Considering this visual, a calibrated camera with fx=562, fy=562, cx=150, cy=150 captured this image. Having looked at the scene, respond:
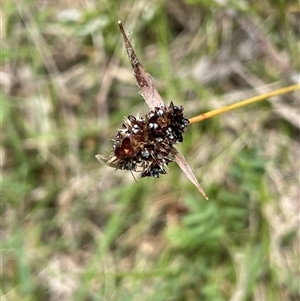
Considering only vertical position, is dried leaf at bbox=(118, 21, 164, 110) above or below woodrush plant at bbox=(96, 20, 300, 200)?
above

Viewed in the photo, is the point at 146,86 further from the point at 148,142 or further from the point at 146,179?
the point at 146,179

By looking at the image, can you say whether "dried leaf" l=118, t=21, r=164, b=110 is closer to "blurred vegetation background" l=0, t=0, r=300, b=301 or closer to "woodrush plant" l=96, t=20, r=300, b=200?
"woodrush plant" l=96, t=20, r=300, b=200

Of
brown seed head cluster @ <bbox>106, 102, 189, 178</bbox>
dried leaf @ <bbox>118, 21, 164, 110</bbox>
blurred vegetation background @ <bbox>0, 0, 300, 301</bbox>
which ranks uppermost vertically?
blurred vegetation background @ <bbox>0, 0, 300, 301</bbox>

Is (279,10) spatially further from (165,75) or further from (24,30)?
(24,30)

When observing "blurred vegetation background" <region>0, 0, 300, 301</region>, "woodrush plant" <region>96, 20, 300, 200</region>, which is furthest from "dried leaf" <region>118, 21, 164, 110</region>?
"blurred vegetation background" <region>0, 0, 300, 301</region>

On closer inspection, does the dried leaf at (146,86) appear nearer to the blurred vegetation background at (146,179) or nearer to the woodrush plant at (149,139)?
the woodrush plant at (149,139)

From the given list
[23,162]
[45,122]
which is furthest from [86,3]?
[23,162]
